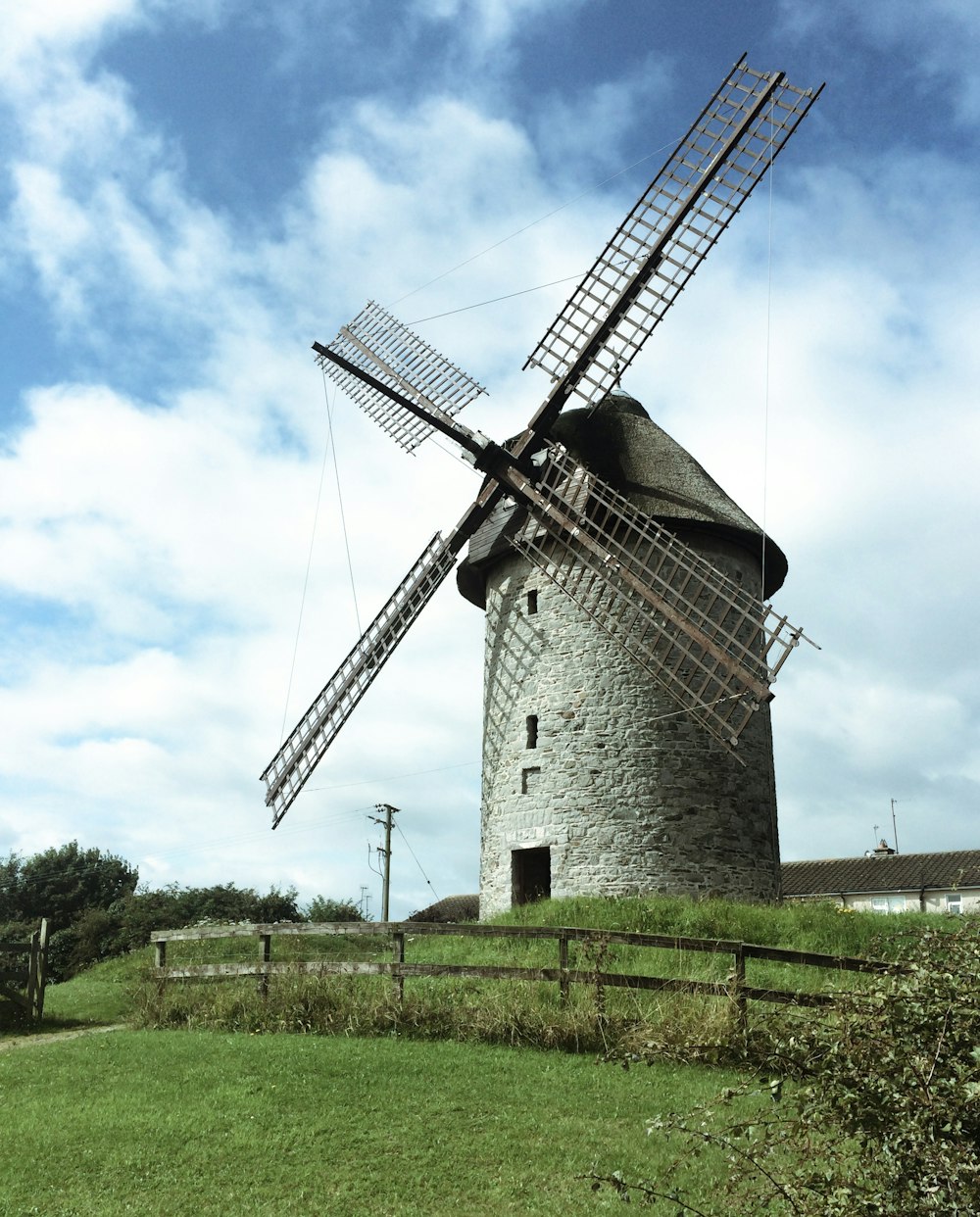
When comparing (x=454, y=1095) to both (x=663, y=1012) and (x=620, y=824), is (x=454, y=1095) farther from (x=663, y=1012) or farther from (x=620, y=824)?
(x=620, y=824)

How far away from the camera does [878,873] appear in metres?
34.7

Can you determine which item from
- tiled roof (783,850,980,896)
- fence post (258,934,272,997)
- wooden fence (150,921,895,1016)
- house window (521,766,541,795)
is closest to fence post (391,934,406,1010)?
wooden fence (150,921,895,1016)

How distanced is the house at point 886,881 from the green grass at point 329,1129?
80.2 ft

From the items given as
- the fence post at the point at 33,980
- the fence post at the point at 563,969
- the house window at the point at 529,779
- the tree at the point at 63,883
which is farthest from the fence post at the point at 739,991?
the tree at the point at 63,883

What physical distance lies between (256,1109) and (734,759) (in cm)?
1170

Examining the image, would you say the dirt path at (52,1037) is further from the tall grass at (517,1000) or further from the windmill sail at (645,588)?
the windmill sail at (645,588)

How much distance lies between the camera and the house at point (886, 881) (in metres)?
32.2

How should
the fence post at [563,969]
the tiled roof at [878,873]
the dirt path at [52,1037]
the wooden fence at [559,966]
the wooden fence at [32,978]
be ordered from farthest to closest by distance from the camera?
the tiled roof at [878,873] < the wooden fence at [32,978] < the dirt path at [52,1037] < the fence post at [563,969] < the wooden fence at [559,966]

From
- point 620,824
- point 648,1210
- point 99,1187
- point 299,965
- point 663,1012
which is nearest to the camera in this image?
point 648,1210

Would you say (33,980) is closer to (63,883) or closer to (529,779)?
(529,779)

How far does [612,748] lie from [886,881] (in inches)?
804

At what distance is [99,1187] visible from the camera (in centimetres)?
659

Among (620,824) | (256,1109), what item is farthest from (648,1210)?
(620,824)

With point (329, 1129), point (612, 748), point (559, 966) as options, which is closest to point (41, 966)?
point (559, 966)
